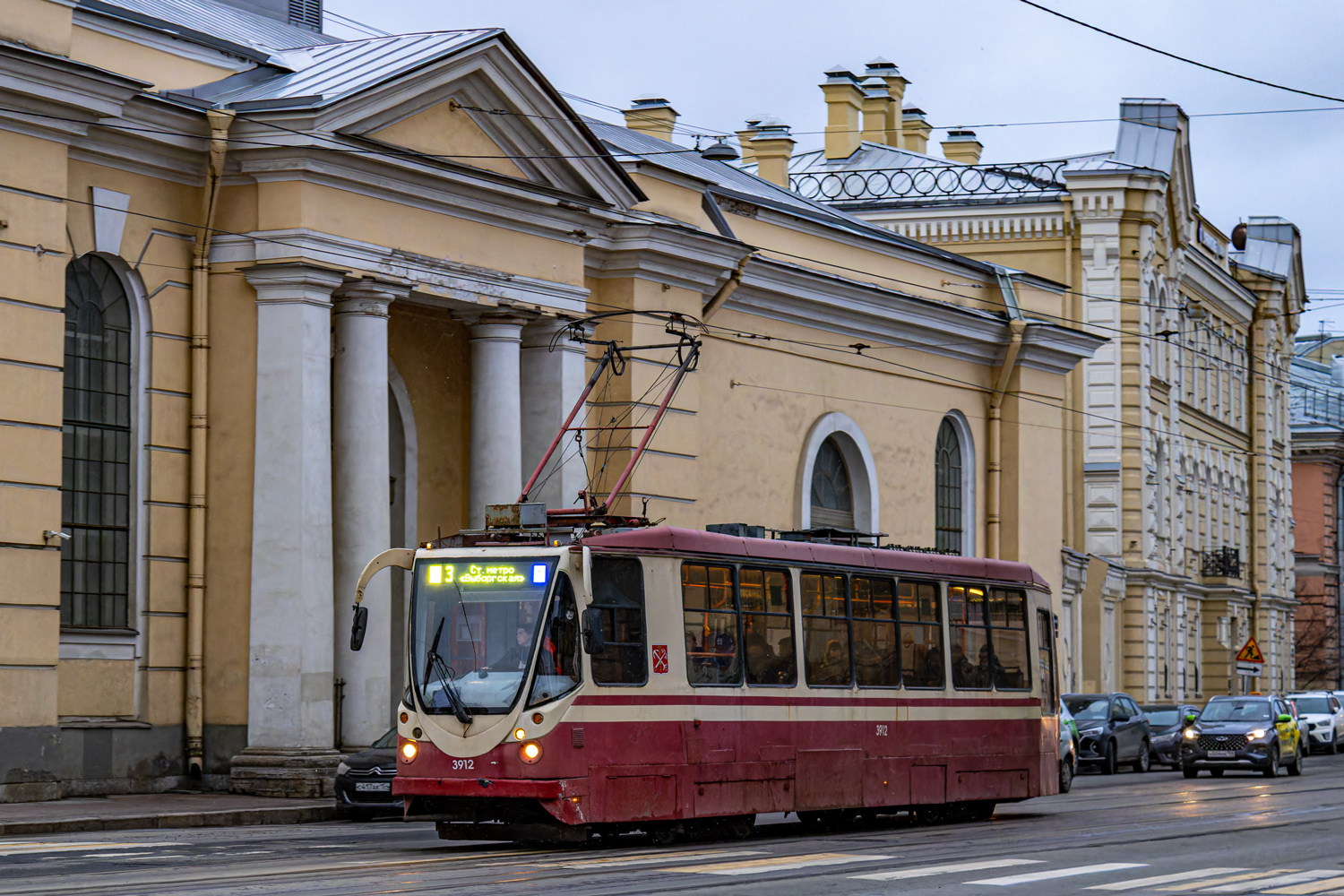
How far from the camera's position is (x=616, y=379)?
1156 inches

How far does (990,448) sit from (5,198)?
2251 cm

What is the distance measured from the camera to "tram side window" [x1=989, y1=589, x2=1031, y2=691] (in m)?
21.8

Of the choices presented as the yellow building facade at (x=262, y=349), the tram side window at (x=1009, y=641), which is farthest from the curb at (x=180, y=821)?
the tram side window at (x=1009, y=641)

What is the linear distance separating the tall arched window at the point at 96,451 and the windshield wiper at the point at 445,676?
679cm

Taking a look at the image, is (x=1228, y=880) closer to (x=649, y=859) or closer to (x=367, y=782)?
(x=649, y=859)

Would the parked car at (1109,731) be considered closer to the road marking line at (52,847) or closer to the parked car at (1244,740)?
the parked car at (1244,740)

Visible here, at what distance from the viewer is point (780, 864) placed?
14.9 m

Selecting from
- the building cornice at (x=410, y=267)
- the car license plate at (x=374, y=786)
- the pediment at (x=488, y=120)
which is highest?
the pediment at (x=488, y=120)

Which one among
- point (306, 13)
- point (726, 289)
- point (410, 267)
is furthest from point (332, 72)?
point (306, 13)

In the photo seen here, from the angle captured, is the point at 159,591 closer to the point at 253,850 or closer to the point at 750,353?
the point at 253,850

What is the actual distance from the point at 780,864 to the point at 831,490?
67.9ft

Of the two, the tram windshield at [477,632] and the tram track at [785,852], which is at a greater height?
the tram windshield at [477,632]

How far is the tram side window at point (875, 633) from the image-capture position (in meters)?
19.7

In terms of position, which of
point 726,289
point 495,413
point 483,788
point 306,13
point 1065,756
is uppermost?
point 306,13
